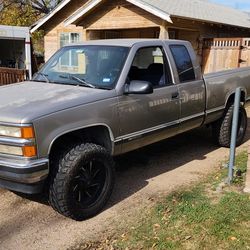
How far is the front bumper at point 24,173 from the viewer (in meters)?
3.57

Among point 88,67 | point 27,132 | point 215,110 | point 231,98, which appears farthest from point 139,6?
point 27,132

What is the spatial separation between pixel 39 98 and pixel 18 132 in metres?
0.61

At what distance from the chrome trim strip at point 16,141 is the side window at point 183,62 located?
266cm

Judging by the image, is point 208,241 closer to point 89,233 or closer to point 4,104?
point 89,233

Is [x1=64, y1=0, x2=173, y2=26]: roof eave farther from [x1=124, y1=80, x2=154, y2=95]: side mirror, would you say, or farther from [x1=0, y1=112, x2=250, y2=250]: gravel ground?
[x1=124, y1=80, x2=154, y2=95]: side mirror

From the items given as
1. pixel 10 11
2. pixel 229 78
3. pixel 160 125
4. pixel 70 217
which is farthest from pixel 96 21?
pixel 10 11

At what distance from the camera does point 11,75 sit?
14133mm

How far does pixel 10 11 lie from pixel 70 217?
112ft

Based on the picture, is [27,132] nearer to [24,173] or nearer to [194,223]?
[24,173]

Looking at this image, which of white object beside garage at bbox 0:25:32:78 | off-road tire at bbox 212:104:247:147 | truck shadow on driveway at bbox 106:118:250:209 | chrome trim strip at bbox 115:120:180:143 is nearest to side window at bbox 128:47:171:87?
chrome trim strip at bbox 115:120:180:143

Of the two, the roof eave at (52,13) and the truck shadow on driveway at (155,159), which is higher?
the roof eave at (52,13)

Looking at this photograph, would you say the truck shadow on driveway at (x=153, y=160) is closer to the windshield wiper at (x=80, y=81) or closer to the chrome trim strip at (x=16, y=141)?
the chrome trim strip at (x=16, y=141)

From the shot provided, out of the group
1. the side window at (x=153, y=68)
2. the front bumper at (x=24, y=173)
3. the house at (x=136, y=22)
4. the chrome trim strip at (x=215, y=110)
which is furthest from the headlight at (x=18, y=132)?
the house at (x=136, y=22)

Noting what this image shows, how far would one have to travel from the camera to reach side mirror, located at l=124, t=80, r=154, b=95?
4383 mm
